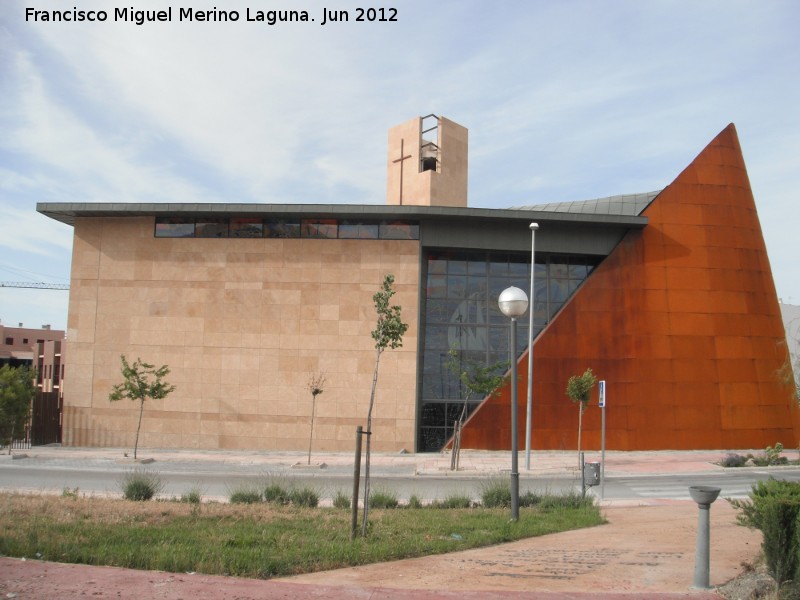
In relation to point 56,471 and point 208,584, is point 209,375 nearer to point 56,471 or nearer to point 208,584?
point 56,471

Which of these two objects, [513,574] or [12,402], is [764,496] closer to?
[513,574]

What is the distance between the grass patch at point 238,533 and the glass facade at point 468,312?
15866 millimetres

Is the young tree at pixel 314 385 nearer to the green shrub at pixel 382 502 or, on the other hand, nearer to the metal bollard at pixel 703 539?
the green shrub at pixel 382 502

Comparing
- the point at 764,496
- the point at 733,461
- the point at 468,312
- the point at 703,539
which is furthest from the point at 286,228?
the point at 764,496

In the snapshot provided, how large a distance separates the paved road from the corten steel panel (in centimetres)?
565

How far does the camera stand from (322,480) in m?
20.1

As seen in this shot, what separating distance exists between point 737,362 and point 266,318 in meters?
19.5

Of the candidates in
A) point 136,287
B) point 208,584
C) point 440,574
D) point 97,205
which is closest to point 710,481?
point 440,574

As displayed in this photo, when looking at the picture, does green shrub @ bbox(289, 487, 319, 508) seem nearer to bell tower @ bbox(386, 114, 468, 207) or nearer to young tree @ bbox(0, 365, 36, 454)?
young tree @ bbox(0, 365, 36, 454)

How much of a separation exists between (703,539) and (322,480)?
551 inches

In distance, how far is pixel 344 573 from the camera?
7801 mm

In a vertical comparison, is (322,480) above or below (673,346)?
below

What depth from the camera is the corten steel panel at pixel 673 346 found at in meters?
28.4

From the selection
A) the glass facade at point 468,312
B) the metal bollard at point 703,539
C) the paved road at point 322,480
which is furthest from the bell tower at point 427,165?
the metal bollard at point 703,539
